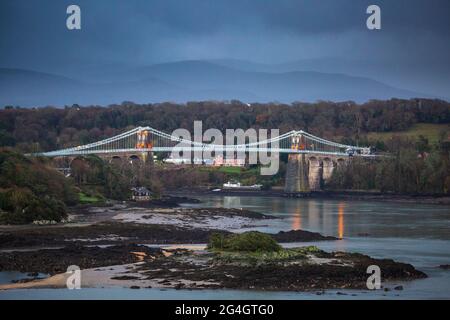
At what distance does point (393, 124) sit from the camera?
395ft

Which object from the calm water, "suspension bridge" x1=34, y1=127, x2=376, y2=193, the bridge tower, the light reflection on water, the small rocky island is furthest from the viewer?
the bridge tower

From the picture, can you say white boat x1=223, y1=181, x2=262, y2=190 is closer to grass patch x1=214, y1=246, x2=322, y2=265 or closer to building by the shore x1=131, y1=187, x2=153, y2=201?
building by the shore x1=131, y1=187, x2=153, y2=201

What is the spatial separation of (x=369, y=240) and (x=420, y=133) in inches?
2842

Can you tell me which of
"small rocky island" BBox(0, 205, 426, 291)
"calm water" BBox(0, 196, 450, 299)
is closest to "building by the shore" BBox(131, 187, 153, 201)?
"calm water" BBox(0, 196, 450, 299)

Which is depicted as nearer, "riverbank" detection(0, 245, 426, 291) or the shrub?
"riverbank" detection(0, 245, 426, 291)

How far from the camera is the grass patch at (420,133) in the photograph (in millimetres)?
112625

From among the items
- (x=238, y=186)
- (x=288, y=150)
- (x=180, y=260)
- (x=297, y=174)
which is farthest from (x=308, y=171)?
(x=180, y=260)

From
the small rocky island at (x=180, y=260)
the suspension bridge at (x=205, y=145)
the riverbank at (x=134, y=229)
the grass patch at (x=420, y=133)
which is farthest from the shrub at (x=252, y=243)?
the grass patch at (x=420, y=133)

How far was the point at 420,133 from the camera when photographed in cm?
11481

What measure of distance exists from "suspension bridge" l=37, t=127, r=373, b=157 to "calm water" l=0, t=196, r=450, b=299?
64.3ft

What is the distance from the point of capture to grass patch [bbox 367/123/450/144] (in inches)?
4434

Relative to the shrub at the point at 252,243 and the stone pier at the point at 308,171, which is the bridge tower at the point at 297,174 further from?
the shrub at the point at 252,243

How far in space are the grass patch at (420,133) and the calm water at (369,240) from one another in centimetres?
3107

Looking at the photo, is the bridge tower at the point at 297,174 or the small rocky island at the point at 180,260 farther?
the bridge tower at the point at 297,174
